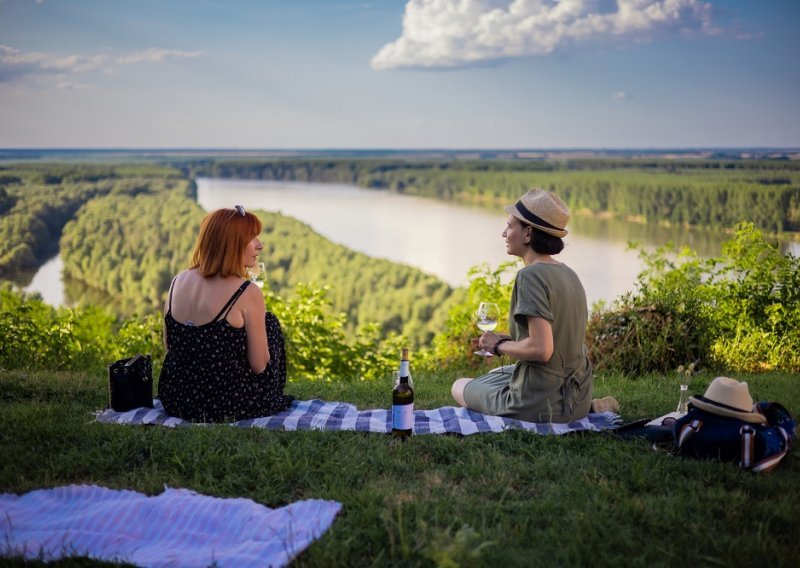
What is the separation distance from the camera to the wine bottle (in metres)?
4.61

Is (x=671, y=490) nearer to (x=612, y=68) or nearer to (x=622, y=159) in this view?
(x=612, y=68)

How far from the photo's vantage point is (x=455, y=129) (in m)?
27.7

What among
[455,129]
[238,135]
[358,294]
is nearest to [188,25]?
[238,135]

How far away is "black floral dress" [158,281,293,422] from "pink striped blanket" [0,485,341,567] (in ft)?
4.32

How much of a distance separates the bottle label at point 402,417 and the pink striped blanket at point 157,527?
116cm

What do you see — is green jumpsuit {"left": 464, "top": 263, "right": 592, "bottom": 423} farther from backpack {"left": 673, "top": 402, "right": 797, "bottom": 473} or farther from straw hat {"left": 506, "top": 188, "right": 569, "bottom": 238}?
backpack {"left": 673, "top": 402, "right": 797, "bottom": 473}

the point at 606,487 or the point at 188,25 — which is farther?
the point at 188,25

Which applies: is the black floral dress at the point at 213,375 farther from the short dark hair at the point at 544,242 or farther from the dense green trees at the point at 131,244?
the dense green trees at the point at 131,244

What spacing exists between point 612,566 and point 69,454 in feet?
10.6

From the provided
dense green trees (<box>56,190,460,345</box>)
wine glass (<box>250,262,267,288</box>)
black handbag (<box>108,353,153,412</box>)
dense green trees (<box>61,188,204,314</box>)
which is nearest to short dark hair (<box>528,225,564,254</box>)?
wine glass (<box>250,262,267,288</box>)

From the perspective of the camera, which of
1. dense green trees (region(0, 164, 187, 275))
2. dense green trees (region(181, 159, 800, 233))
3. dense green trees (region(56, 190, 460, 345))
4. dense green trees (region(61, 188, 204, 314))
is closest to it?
dense green trees (region(181, 159, 800, 233))


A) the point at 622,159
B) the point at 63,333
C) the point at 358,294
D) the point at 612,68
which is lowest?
the point at 358,294

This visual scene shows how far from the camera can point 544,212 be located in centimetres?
470

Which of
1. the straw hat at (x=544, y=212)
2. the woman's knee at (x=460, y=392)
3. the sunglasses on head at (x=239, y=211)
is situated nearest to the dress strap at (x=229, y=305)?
the sunglasses on head at (x=239, y=211)
